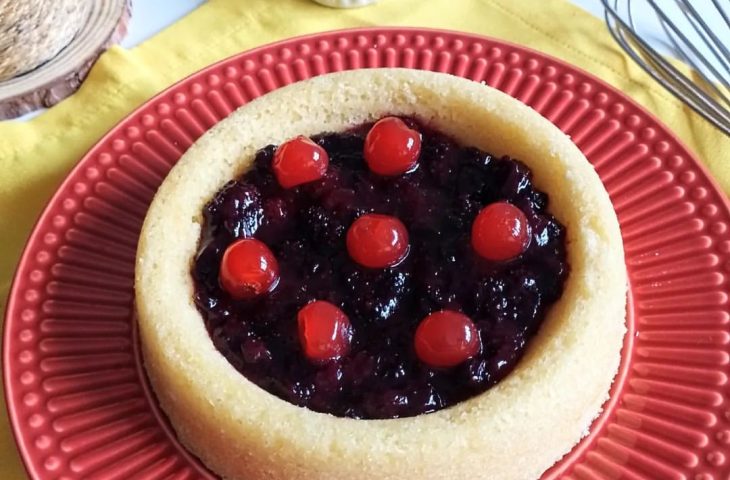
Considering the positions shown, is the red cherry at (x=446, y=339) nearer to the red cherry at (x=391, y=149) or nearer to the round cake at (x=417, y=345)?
the round cake at (x=417, y=345)

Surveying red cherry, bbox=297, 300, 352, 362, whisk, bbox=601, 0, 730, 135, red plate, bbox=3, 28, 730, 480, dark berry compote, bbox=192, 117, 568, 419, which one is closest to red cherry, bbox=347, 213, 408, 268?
dark berry compote, bbox=192, 117, 568, 419

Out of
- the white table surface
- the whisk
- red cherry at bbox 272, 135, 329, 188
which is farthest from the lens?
the white table surface

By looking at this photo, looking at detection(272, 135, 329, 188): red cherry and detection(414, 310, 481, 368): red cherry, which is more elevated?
detection(414, 310, 481, 368): red cherry

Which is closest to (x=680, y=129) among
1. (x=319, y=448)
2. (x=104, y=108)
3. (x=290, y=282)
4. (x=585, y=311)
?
(x=585, y=311)

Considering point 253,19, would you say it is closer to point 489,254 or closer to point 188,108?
point 188,108

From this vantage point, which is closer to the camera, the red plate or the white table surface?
the red plate

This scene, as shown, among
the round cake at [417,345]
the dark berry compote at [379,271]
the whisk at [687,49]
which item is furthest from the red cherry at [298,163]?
the whisk at [687,49]

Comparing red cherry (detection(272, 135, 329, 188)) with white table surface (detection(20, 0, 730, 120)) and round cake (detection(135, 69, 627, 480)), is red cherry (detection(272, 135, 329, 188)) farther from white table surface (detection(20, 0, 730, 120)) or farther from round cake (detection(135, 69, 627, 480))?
white table surface (detection(20, 0, 730, 120))
